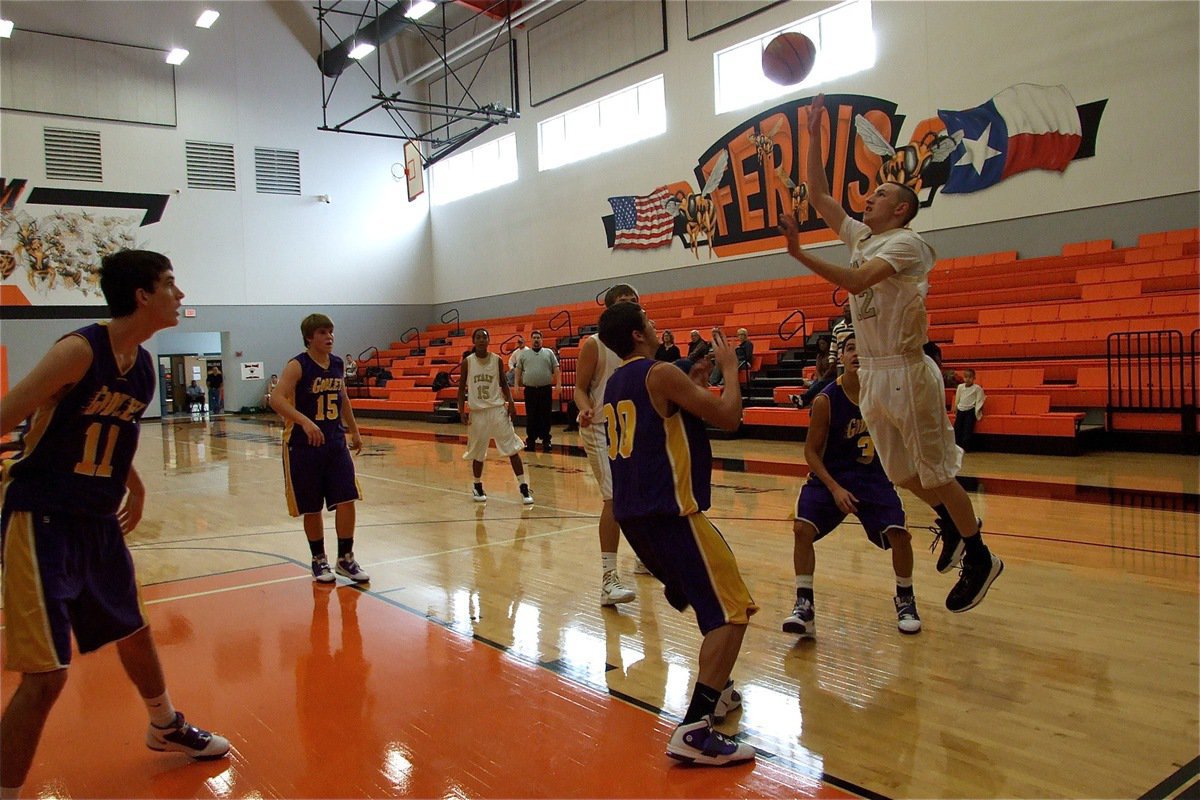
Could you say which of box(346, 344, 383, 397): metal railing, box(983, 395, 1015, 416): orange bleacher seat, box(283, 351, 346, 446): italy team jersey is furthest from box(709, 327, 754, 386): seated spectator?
box(346, 344, 383, 397): metal railing

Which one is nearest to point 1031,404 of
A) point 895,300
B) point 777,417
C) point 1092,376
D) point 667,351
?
point 1092,376

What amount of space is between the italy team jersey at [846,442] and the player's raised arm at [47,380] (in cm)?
284

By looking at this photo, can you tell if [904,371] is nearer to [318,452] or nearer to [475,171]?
[318,452]

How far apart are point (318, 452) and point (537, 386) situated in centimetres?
655

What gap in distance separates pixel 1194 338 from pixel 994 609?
6.94m

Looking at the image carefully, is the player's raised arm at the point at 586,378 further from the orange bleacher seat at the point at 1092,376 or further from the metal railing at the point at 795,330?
the metal railing at the point at 795,330

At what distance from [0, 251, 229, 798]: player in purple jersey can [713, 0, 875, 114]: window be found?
12.2 meters

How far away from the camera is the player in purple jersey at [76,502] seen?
221cm

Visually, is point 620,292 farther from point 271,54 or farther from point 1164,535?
point 271,54

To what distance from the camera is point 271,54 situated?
21.9 meters

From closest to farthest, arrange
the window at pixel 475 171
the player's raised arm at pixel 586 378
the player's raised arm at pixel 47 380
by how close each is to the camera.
A: the player's raised arm at pixel 47 380 → the player's raised arm at pixel 586 378 → the window at pixel 475 171

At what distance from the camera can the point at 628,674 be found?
3.35 meters

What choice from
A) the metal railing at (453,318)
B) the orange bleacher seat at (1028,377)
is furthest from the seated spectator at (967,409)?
the metal railing at (453,318)

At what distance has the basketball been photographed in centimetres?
535
